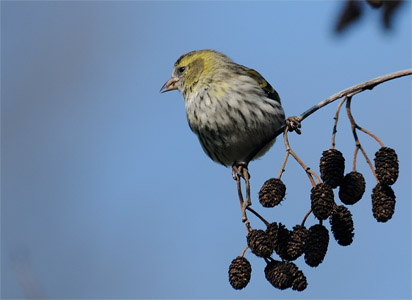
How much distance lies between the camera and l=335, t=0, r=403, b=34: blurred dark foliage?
6.34 ft

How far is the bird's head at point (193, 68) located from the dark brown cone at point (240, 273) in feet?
5.03

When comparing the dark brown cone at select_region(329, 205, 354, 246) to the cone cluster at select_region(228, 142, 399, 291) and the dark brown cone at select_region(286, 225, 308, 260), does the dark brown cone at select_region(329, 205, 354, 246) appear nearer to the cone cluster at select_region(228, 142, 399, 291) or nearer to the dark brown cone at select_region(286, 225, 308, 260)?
the cone cluster at select_region(228, 142, 399, 291)

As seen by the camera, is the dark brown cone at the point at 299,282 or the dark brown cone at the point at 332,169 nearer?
the dark brown cone at the point at 299,282

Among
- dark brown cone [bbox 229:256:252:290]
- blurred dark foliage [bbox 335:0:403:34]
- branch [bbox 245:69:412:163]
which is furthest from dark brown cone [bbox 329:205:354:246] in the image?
blurred dark foliage [bbox 335:0:403:34]

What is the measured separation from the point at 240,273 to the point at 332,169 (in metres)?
0.43

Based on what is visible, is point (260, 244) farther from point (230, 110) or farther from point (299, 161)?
point (230, 110)

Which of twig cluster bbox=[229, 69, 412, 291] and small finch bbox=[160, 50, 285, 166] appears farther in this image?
small finch bbox=[160, 50, 285, 166]

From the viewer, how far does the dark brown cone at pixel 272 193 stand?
194 cm

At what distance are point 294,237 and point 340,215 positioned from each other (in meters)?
0.18

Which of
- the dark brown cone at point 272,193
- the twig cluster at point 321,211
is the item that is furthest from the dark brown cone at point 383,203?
the dark brown cone at point 272,193

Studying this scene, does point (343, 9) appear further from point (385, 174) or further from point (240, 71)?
point (240, 71)

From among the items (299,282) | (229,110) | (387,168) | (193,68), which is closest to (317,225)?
(299,282)

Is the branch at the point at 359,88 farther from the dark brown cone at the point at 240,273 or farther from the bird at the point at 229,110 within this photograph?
the bird at the point at 229,110

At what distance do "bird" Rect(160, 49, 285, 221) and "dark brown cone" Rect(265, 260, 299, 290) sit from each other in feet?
3.18
